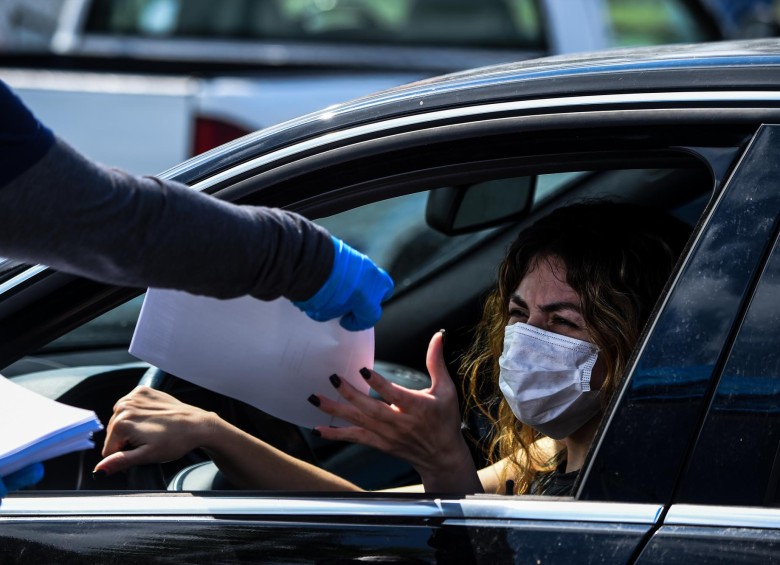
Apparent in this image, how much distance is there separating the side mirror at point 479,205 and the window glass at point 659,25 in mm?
3473

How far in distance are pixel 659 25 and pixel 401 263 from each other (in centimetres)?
657

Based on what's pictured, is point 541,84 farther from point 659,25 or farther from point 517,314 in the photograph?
point 659,25

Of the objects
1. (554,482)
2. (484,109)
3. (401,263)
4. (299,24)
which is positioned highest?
(484,109)

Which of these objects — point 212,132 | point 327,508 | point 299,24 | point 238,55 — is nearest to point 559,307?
point 327,508

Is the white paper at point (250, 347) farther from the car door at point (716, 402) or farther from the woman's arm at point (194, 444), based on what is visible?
the car door at point (716, 402)

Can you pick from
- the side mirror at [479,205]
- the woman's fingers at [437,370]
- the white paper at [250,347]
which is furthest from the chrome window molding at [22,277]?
the side mirror at [479,205]

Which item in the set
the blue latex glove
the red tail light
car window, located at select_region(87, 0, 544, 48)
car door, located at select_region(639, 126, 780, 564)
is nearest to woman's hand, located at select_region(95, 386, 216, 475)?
the blue latex glove

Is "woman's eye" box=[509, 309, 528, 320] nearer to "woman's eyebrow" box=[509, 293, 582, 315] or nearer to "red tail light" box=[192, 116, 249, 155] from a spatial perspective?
"woman's eyebrow" box=[509, 293, 582, 315]

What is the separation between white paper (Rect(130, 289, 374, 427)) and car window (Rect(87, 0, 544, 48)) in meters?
4.59

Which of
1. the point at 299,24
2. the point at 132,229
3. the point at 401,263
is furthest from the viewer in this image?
the point at 299,24

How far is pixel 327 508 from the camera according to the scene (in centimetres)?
164

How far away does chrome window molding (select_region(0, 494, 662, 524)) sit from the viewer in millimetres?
1549

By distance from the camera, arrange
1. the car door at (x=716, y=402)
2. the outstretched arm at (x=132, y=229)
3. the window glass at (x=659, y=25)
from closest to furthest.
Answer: the outstretched arm at (x=132, y=229) → the car door at (x=716, y=402) → the window glass at (x=659, y=25)

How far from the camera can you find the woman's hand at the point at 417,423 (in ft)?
5.83
